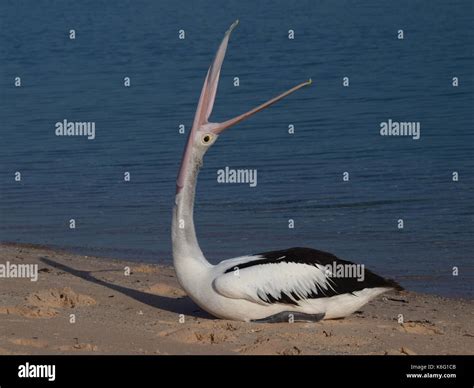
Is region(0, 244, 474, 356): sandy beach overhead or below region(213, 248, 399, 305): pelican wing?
below

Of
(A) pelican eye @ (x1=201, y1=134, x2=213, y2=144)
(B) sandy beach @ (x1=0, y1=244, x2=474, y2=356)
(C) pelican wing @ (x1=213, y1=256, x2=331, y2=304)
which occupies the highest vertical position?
(A) pelican eye @ (x1=201, y1=134, x2=213, y2=144)

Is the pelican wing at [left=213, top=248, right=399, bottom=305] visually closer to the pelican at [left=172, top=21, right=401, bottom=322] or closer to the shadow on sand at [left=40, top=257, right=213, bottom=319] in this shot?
the pelican at [left=172, top=21, right=401, bottom=322]

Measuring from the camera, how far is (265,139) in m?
16.5

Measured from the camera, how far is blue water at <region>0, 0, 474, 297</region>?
1252cm

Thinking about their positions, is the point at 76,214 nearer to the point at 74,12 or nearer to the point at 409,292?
the point at 409,292

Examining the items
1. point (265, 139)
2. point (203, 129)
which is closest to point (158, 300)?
point (203, 129)

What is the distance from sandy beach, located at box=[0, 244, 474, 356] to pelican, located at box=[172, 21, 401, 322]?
0.13m

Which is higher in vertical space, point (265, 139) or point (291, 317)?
point (265, 139)

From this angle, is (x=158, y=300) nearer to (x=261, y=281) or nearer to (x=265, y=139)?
(x=261, y=281)

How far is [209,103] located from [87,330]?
2027 mm

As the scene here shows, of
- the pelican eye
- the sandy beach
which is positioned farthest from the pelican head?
the sandy beach

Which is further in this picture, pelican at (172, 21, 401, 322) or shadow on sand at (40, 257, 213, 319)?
shadow on sand at (40, 257, 213, 319)

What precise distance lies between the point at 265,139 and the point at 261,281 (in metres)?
8.16

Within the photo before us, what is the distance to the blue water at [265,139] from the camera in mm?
12516
